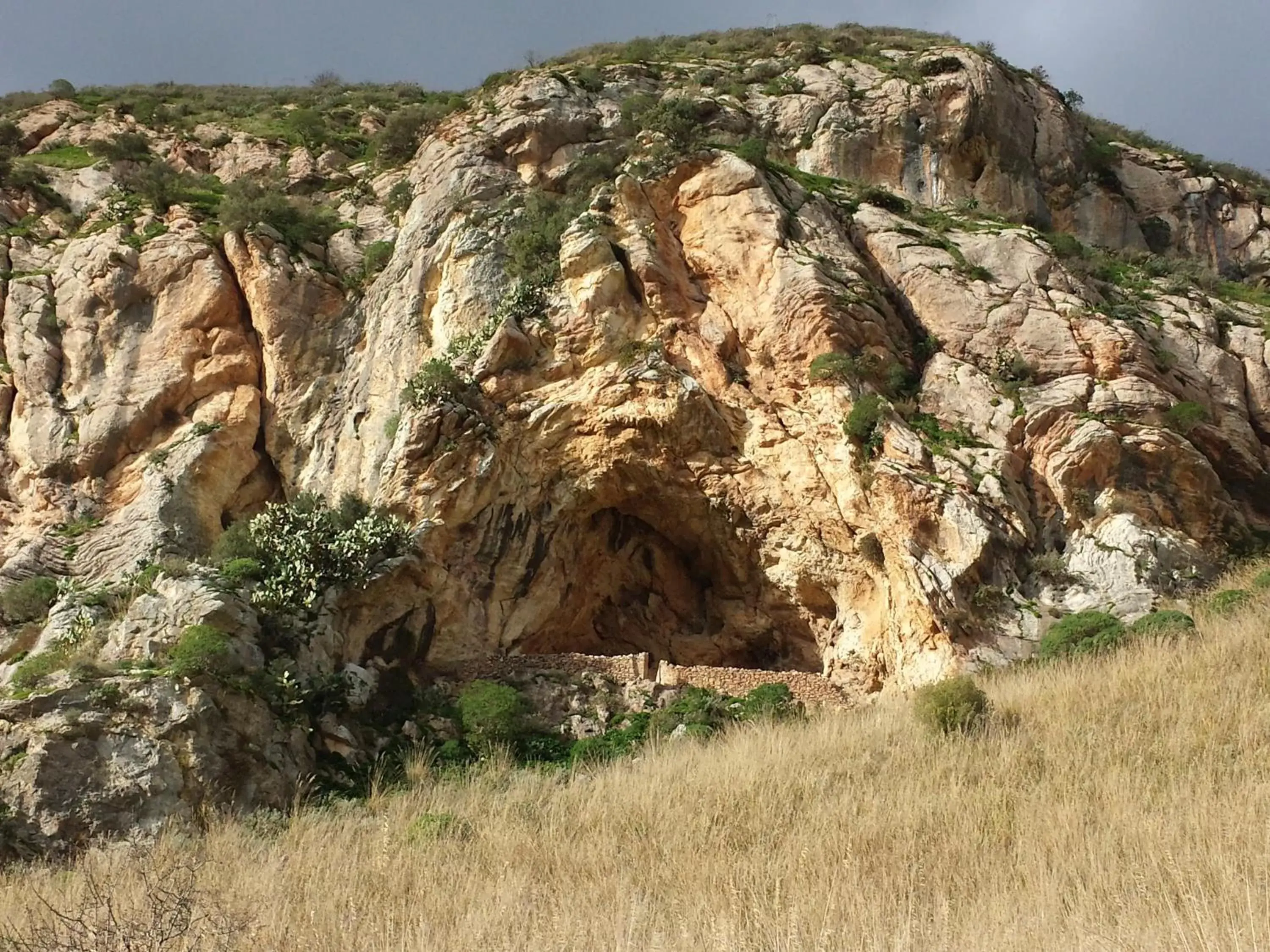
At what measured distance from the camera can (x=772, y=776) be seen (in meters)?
8.27

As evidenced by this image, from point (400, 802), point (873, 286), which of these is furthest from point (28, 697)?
point (873, 286)

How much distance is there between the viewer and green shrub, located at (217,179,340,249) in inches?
883

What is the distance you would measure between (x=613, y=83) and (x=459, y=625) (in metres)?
19.6

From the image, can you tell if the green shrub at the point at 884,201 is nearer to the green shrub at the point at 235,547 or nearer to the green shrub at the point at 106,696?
the green shrub at the point at 235,547

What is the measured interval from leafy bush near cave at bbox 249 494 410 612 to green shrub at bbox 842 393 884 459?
838 cm

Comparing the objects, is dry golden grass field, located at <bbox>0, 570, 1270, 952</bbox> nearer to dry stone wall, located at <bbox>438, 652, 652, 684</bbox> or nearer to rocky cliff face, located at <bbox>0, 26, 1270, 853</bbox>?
rocky cliff face, located at <bbox>0, 26, 1270, 853</bbox>

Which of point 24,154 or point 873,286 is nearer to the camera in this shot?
point 873,286

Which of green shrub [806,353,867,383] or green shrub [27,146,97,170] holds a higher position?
green shrub [27,146,97,170]

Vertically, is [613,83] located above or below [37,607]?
above

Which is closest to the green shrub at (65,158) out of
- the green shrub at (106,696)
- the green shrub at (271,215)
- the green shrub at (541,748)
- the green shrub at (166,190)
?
the green shrub at (166,190)

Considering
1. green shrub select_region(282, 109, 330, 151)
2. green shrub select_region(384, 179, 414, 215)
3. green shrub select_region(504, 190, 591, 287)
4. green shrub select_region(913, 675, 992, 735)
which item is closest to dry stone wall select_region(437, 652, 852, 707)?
green shrub select_region(913, 675, 992, 735)

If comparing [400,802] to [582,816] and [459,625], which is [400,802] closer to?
[582,816]

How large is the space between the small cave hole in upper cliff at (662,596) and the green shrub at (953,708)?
7310 millimetres

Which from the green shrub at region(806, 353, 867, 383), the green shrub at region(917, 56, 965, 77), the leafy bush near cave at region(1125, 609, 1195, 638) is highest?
the green shrub at region(917, 56, 965, 77)
